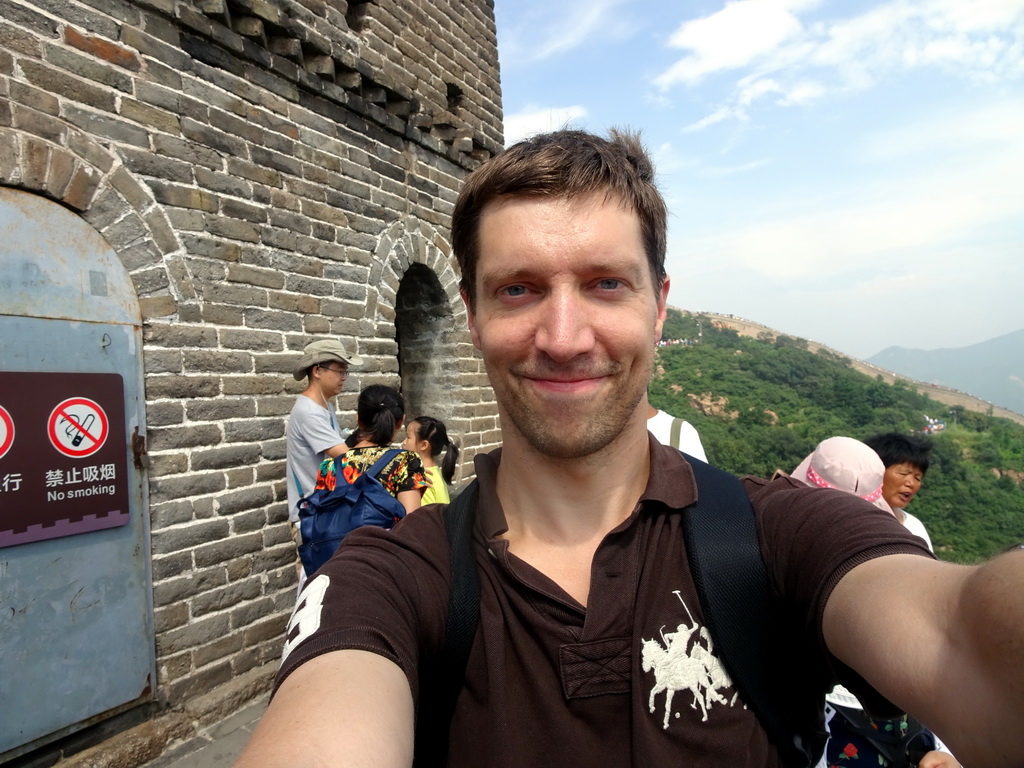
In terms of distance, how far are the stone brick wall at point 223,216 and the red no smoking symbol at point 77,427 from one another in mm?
256

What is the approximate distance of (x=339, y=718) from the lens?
86 centimetres

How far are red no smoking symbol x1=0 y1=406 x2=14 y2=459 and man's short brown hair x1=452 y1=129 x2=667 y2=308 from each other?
2.45 meters

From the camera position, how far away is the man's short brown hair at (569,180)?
52.5 inches

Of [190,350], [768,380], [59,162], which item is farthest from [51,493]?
[768,380]

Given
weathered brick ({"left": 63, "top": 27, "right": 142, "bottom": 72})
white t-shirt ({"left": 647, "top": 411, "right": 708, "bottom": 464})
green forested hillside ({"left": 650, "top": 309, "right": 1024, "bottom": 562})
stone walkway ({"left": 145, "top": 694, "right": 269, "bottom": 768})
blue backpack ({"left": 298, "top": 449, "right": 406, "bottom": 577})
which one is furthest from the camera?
green forested hillside ({"left": 650, "top": 309, "right": 1024, "bottom": 562})

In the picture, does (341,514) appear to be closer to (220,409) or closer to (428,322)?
(220,409)

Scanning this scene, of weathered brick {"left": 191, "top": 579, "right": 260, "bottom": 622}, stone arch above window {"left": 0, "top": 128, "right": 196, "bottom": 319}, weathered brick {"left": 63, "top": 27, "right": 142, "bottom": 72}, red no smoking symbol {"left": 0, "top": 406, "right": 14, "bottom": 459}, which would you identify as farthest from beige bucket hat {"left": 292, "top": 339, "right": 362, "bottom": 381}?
weathered brick {"left": 63, "top": 27, "right": 142, "bottom": 72}

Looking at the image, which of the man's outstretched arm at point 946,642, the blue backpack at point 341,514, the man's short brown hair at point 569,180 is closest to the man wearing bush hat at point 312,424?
the blue backpack at point 341,514

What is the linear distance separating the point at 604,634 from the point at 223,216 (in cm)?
350

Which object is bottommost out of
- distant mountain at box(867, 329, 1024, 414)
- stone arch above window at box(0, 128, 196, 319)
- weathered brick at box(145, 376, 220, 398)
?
distant mountain at box(867, 329, 1024, 414)

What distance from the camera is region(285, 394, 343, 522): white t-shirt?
3.59 metres

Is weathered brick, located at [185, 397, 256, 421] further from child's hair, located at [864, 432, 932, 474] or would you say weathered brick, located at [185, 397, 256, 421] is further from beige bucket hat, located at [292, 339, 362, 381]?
child's hair, located at [864, 432, 932, 474]

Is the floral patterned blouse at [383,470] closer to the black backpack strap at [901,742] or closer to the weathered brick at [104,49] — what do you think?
the black backpack strap at [901,742]

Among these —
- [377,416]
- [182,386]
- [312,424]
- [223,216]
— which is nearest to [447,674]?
[377,416]
